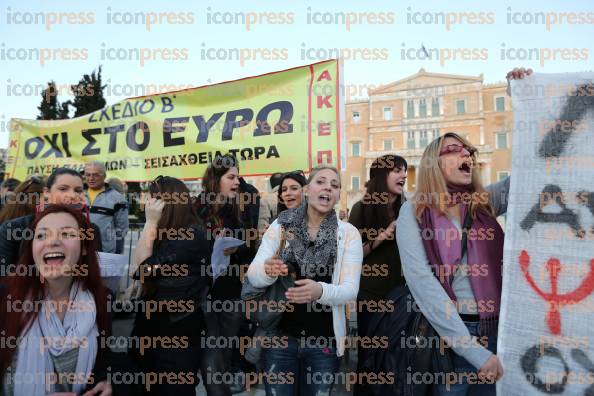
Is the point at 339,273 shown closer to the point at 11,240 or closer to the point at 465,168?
the point at 465,168

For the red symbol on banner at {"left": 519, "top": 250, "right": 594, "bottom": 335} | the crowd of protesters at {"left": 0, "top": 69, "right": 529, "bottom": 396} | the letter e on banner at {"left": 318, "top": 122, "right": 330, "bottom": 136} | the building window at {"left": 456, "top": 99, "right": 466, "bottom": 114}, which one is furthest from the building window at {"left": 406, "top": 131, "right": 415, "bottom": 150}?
the red symbol on banner at {"left": 519, "top": 250, "right": 594, "bottom": 335}

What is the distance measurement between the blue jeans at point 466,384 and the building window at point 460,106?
46.9 m

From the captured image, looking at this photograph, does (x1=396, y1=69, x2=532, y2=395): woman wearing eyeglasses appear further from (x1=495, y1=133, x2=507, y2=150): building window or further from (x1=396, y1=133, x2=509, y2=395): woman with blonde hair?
(x1=495, y1=133, x2=507, y2=150): building window

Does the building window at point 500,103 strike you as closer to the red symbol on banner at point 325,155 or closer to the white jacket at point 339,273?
the red symbol on banner at point 325,155

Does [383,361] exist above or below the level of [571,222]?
below

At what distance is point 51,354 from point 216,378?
1.45m

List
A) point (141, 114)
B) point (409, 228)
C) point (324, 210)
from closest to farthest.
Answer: point (409, 228) < point (324, 210) < point (141, 114)

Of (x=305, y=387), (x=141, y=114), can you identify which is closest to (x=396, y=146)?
(x=141, y=114)

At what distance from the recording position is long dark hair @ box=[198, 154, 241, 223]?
3.76m

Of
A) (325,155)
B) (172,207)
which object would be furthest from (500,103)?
(172,207)

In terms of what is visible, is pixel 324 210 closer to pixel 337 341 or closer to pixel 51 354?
pixel 337 341

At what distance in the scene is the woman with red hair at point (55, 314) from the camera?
1942 mm

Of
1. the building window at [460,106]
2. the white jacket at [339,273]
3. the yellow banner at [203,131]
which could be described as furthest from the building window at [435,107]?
the white jacket at [339,273]

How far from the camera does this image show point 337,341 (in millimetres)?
2520
